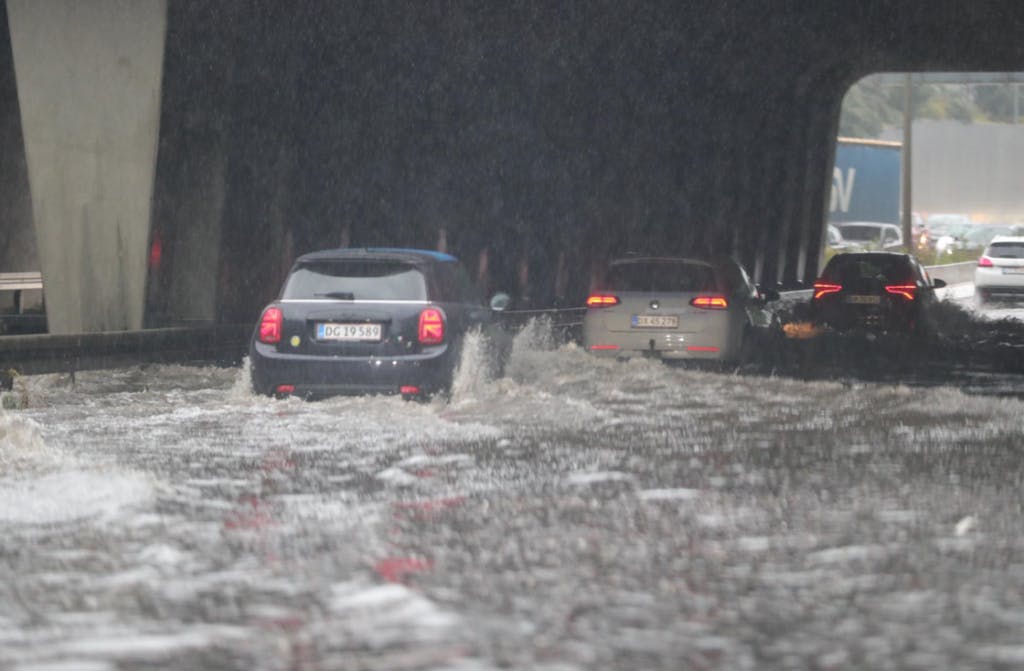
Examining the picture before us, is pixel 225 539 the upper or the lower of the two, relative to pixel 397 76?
lower

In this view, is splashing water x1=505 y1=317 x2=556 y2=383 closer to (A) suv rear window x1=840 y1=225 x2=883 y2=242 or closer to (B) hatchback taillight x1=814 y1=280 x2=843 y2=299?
(B) hatchback taillight x1=814 y1=280 x2=843 y2=299

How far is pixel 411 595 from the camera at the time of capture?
592 cm

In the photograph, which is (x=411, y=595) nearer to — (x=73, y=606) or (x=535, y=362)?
(x=73, y=606)

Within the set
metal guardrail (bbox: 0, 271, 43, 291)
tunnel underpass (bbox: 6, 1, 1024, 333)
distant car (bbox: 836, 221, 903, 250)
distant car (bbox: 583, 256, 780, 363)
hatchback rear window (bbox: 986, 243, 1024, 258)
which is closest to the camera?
distant car (bbox: 583, 256, 780, 363)

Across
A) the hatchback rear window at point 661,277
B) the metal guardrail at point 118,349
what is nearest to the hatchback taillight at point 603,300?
the hatchback rear window at point 661,277

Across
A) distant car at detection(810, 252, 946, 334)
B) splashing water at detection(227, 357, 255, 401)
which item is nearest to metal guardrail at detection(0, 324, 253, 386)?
splashing water at detection(227, 357, 255, 401)

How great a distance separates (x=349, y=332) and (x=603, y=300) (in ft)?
17.9

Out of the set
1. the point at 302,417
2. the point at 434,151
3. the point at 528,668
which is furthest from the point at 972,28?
the point at 528,668

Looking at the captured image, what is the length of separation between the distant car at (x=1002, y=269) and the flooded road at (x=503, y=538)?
23.8 m

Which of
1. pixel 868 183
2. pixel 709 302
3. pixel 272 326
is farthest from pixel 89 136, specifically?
pixel 868 183

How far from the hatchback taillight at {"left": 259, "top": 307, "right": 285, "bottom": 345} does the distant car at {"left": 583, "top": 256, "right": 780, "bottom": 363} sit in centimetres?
546

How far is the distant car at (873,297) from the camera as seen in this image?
23.9 meters

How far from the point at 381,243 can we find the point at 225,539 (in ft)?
56.3

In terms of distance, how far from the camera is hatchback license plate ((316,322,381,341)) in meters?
12.3
